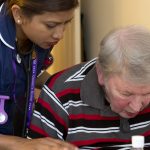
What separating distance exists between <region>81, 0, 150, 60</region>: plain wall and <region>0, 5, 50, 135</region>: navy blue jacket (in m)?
0.51

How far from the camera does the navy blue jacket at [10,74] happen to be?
5.28ft

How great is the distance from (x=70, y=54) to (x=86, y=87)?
1.34 metres

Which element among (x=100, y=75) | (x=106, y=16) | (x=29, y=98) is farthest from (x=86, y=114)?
(x=106, y=16)

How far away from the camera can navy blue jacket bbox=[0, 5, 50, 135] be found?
1.61 meters

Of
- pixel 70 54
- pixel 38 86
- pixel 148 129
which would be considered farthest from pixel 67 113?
pixel 70 54

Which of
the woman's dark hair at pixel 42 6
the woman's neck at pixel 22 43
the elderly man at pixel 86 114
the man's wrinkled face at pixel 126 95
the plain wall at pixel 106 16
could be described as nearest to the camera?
the man's wrinkled face at pixel 126 95

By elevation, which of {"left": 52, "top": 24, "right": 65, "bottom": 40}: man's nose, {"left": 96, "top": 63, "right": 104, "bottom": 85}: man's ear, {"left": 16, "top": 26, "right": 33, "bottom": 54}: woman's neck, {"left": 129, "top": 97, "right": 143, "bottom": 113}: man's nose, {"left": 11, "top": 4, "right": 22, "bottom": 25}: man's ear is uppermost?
{"left": 11, "top": 4, "right": 22, "bottom": 25}: man's ear

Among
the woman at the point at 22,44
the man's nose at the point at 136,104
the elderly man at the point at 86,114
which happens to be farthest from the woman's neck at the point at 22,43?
the man's nose at the point at 136,104

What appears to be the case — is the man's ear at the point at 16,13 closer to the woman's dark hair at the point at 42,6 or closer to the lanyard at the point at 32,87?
the woman's dark hair at the point at 42,6

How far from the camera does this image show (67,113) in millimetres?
1405

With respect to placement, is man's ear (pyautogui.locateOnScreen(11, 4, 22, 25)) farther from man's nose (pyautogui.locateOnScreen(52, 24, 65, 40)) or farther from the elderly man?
the elderly man

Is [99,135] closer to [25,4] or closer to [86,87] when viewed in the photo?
[86,87]

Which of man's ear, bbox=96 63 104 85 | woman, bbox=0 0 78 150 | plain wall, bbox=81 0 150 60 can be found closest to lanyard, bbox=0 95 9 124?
woman, bbox=0 0 78 150

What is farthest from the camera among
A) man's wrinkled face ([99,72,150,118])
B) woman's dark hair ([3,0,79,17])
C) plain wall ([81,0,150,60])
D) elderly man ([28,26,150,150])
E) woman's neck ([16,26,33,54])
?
plain wall ([81,0,150,60])
